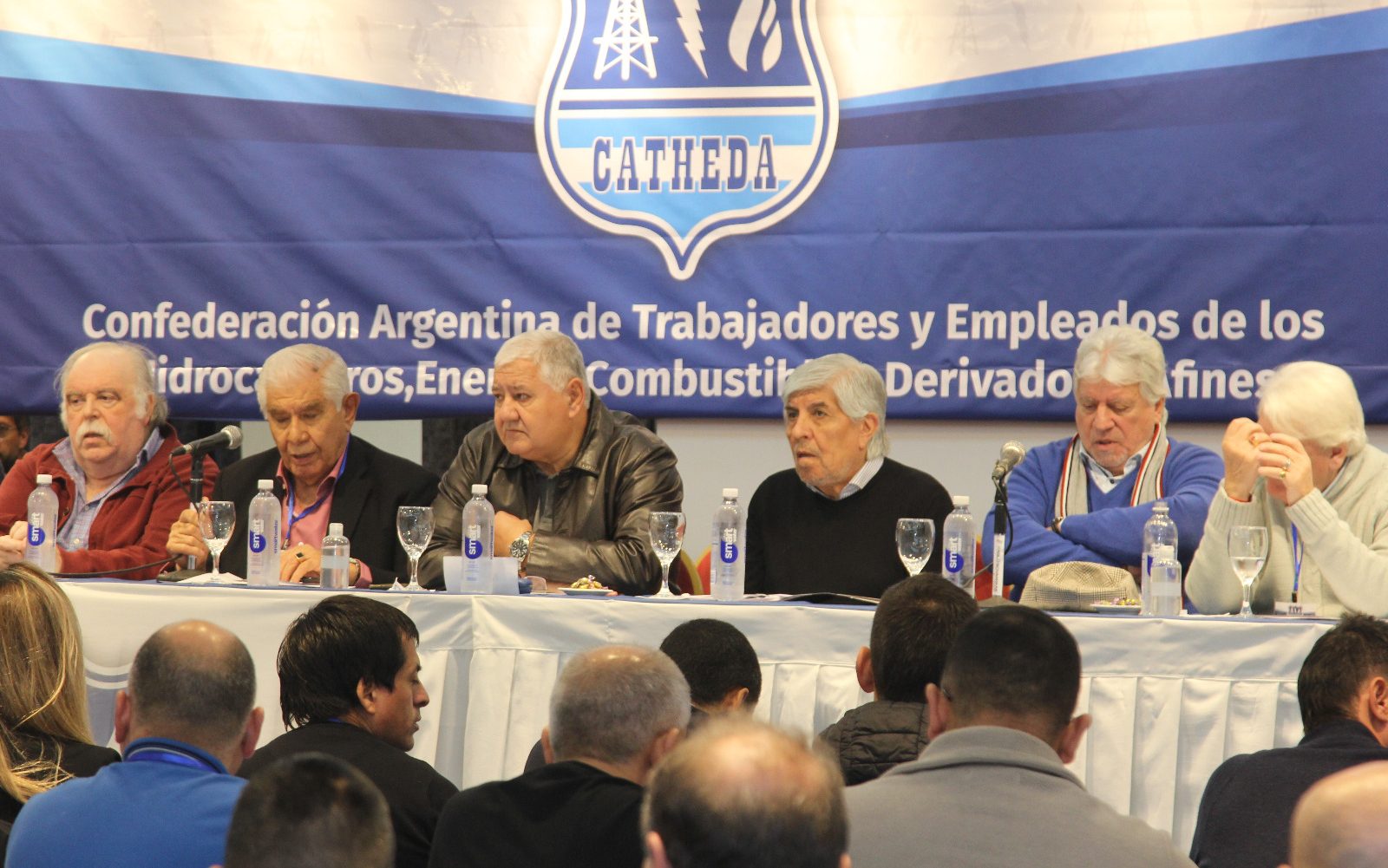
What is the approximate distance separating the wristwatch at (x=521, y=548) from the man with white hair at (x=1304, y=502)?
5.07 feet

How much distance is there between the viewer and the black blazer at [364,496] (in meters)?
4.40

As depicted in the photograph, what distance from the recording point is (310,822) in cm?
133

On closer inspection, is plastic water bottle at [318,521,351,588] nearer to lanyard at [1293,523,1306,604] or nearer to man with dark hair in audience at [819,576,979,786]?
man with dark hair in audience at [819,576,979,786]

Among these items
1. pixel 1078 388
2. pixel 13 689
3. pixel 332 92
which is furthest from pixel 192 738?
pixel 332 92

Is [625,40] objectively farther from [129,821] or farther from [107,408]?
[129,821]

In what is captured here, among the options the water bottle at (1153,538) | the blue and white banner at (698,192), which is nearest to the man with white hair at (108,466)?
the blue and white banner at (698,192)

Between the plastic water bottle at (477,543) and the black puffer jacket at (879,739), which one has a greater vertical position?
the plastic water bottle at (477,543)

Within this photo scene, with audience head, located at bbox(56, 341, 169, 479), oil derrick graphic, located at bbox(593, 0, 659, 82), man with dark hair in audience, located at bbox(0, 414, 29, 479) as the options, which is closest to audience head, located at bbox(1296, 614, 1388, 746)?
oil derrick graphic, located at bbox(593, 0, 659, 82)

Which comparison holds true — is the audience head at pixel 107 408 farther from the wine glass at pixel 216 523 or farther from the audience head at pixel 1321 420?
the audience head at pixel 1321 420

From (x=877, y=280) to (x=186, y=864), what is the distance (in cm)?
335

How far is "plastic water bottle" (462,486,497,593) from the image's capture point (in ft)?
11.9

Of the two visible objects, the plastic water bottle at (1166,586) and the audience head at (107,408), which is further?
the audience head at (107,408)

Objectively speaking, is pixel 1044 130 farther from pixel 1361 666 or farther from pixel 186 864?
pixel 186 864

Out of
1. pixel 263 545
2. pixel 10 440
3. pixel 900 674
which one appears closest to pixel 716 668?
pixel 900 674
